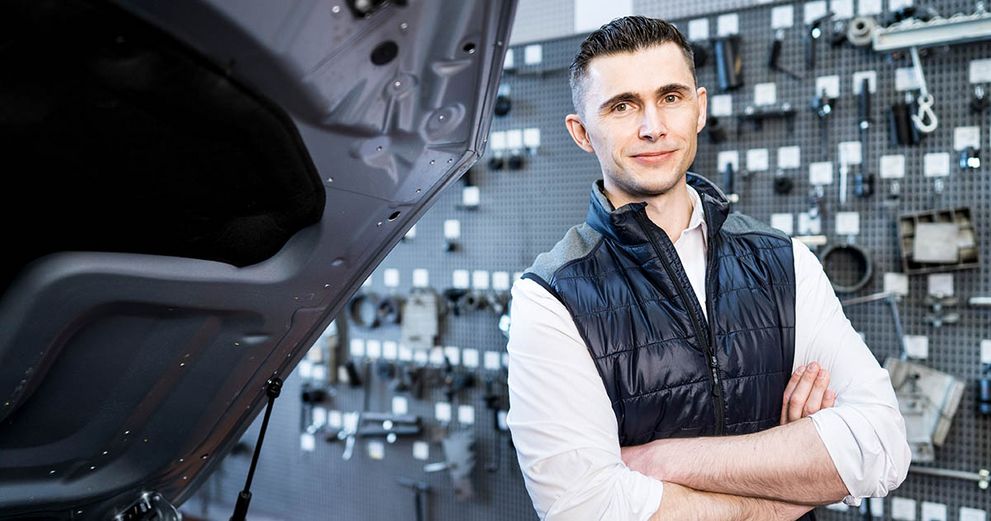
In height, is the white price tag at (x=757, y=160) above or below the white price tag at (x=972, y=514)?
above

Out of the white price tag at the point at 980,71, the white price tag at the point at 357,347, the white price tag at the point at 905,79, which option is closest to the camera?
the white price tag at the point at 980,71

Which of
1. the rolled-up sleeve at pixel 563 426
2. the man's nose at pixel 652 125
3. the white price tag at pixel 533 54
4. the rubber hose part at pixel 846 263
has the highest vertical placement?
the white price tag at pixel 533 54

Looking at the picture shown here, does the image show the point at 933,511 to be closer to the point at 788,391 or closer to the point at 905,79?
the point at 905,79

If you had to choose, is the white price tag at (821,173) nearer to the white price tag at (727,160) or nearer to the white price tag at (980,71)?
the white price tag at (727,160)

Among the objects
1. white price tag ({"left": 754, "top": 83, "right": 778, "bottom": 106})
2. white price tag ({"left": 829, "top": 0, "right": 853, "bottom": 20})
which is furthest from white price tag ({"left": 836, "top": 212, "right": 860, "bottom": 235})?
white price tag ({"left": 829, "top": 0, "right": 853, "bottom": 20})

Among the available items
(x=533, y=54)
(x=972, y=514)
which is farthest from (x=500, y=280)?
(x=972, y=514)

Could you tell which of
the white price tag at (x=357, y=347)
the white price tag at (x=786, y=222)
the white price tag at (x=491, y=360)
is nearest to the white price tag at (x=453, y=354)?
the white price tag at (x=491, y=360)

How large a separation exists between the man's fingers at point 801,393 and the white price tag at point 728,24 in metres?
1.91

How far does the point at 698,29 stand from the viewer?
280 cm

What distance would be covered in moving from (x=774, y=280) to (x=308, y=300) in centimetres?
88

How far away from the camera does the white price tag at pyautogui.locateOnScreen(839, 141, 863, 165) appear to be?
255 cm

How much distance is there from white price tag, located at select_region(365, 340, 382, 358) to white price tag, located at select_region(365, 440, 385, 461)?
47cm

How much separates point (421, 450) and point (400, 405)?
265 mm

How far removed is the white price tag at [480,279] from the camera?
3.34 m
